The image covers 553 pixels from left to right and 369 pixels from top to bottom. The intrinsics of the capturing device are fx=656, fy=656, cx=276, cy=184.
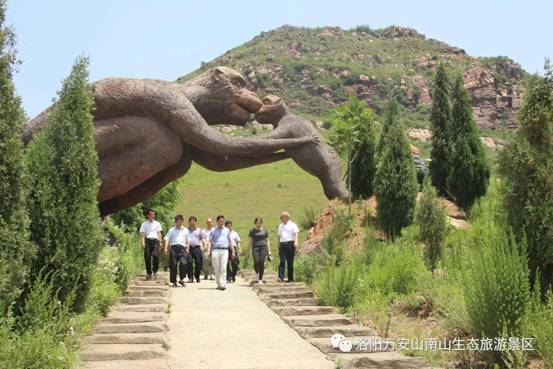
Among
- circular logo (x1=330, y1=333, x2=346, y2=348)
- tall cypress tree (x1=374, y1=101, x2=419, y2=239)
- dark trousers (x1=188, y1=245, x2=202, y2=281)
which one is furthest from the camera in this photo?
tall cypress tree (x1=374, y1=101, x2=419, y2=239)

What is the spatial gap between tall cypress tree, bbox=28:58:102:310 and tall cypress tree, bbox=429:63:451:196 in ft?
56.4

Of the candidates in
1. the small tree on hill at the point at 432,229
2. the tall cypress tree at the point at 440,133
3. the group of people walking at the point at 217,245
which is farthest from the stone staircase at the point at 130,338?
the tall cypress tree at the point at 440,133

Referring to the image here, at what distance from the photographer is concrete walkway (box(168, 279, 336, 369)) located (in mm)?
6516

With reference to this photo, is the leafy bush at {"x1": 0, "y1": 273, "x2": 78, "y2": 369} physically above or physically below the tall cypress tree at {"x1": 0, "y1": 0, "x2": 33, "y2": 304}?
below

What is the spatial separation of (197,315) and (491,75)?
9069cm

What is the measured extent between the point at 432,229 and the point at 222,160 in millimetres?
4234

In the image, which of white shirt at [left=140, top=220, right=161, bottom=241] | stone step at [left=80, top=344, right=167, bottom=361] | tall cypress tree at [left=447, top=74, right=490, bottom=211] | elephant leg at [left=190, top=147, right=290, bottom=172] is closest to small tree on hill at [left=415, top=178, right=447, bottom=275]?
elephant leg at [left=190, top=147, right=290, bottom=172]

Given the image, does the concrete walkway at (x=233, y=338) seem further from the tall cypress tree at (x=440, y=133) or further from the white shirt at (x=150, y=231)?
the tall cypress tree at (x=440, y=133)

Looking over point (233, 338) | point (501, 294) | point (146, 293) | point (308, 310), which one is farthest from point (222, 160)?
point (501, 294)

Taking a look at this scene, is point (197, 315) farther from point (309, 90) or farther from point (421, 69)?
point (421, 69)

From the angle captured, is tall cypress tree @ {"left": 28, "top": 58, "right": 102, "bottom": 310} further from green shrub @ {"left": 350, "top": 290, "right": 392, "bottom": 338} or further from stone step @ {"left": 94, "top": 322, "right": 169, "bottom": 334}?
green shrub @ {"left": 350, "top": 290, "right": 392, "bottom": 338}

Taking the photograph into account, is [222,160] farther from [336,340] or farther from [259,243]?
[336,340]

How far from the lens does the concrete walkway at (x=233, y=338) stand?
652 centimetres

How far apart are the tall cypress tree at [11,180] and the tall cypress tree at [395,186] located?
13.2 metres
